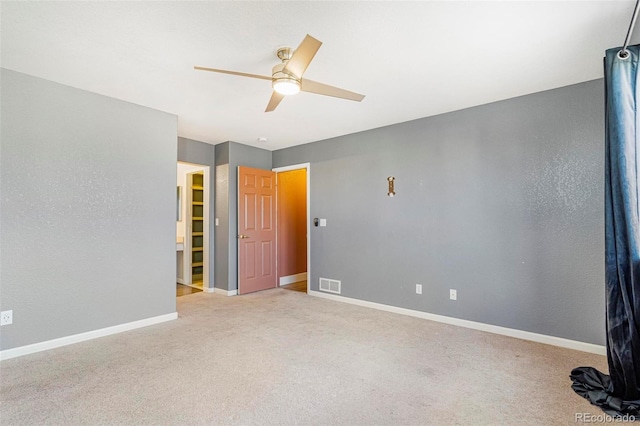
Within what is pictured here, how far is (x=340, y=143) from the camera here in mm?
4824

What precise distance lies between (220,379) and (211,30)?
2.51 metres

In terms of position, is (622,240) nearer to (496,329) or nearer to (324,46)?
(496,329)

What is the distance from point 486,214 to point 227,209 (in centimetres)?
371

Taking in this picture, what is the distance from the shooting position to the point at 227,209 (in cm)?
511

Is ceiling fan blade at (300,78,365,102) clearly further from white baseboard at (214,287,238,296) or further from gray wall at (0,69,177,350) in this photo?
white baseboard at (214,287,238,296)

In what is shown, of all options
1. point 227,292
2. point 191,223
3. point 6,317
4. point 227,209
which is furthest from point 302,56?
point 191,223

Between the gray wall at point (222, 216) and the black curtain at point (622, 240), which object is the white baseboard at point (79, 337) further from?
the black curtain at point (622, 240)

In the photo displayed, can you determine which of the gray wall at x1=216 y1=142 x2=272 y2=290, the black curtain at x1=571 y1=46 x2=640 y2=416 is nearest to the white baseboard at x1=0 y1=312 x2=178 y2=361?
the gray wall at x1=216 y1=142 x2=272 y2=290

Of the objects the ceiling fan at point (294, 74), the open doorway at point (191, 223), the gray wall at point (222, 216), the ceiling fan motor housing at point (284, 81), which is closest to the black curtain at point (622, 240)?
the ceiling fan at point (294, 74)

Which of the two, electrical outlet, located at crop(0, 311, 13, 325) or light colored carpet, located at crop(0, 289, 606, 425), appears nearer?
light colored carpet, located at crop(0, 289, 606, 425)

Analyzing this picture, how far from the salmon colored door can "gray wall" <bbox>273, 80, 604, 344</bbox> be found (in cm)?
129

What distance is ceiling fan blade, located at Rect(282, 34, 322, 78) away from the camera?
75.5 inches

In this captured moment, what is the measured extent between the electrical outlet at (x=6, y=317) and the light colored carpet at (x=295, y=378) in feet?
1.07

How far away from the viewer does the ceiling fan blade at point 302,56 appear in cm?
192
